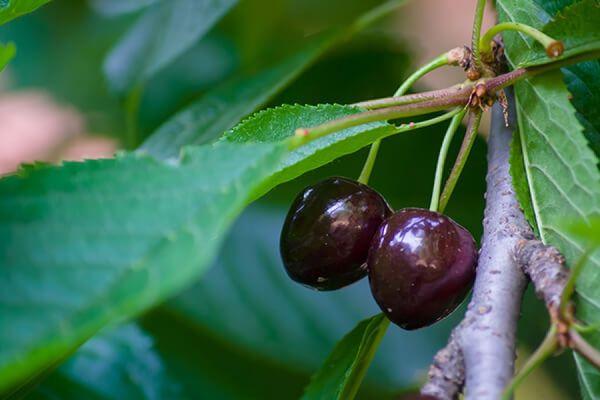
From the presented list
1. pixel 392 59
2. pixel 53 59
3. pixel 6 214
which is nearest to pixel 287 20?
pixel 392 59

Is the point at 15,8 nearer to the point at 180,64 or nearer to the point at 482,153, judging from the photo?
the point at 482,153

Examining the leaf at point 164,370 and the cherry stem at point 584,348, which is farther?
the leaf at point 164,370

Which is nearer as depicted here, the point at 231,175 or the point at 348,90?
the point at 231,175

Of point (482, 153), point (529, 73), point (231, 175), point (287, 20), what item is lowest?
point (482, 153)

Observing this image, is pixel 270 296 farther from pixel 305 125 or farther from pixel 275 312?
pixel 305 125

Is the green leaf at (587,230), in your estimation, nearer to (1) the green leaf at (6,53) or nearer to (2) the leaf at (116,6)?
(1) the green leaf at (6,53)

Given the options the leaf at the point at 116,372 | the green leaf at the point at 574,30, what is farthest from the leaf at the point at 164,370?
the green leaf at the point at 574,30
